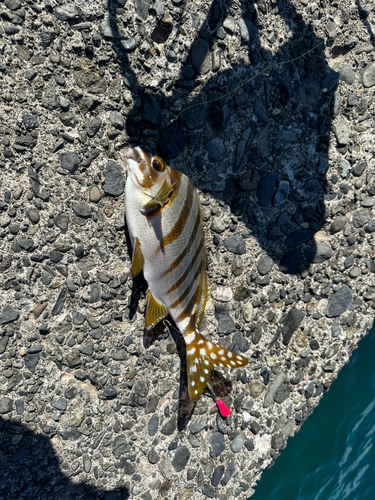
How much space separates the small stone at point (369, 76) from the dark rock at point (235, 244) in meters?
1.40

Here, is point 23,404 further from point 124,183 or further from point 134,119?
point 134,119

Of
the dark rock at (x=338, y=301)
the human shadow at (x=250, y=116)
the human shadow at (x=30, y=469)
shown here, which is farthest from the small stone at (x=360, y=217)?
the human shadow at (x=30, y=469)

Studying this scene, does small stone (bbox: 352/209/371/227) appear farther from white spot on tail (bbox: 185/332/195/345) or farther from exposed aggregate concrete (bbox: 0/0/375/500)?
white spot on tail (bbox: 185/332/195/345)

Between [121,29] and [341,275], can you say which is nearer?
[121,29]

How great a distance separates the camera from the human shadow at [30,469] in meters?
2.39

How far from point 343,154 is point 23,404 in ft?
9.02

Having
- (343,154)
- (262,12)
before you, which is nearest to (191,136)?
(262,12)

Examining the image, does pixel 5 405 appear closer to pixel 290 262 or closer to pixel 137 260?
pixel 137 260

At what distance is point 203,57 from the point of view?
235 cm

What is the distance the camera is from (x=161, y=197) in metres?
2.07

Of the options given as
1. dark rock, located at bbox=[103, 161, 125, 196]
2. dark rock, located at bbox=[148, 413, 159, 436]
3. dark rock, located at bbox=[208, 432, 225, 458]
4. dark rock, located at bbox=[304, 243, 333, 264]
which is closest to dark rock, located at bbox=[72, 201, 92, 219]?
dark rock, located at bbox=[103, 161, 125, 196]

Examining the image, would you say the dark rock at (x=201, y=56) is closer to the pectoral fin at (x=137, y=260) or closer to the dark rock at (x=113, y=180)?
the dark rock at (x=113, y=180)

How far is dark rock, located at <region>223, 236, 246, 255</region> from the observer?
2648 millimetres

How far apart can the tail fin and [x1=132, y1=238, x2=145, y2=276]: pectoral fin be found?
0.57m
